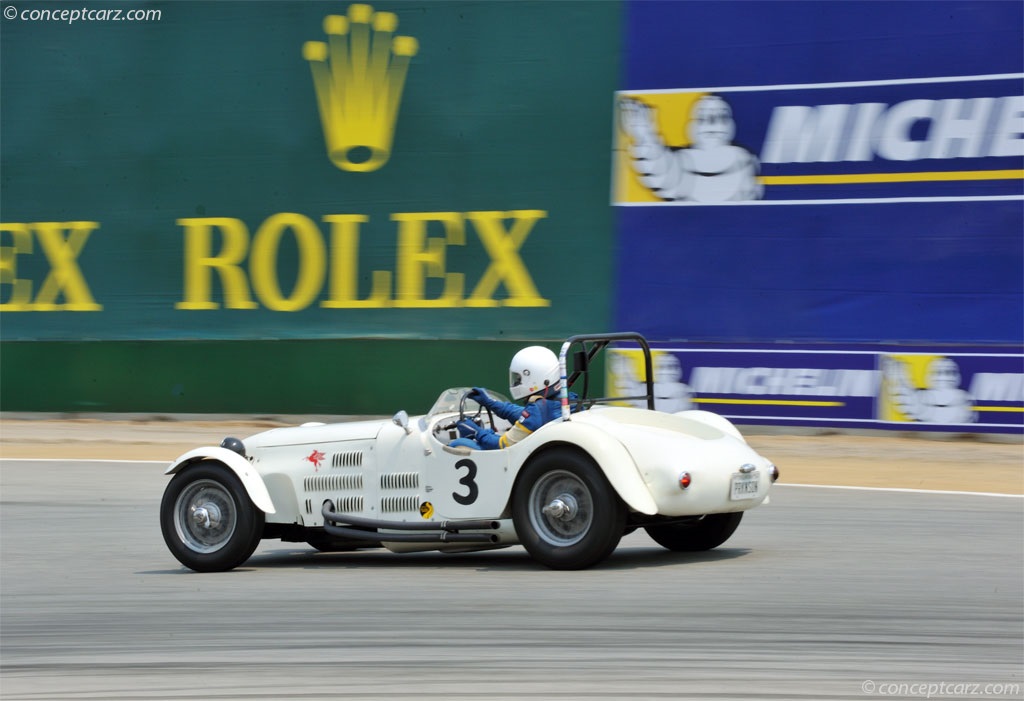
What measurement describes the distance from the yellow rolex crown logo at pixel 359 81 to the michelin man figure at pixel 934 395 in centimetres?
728

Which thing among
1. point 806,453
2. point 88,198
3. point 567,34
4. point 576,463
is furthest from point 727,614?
point 88,198

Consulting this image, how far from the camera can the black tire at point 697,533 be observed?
8.01 meters

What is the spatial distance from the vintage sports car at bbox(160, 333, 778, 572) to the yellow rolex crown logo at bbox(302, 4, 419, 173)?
10287 mm

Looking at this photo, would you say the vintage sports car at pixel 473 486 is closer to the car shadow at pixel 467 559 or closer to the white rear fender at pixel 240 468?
the white rear fender at pixel 240 468

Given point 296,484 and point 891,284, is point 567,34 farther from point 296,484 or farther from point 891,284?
point 296,484

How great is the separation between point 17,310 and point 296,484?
1314 cm

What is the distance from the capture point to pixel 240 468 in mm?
7949

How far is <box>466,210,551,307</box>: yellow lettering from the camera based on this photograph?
17047 millimetres

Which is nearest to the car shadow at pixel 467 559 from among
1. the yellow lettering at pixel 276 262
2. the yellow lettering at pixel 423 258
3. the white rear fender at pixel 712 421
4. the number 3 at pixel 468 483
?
the number 3 at pixel 468 483

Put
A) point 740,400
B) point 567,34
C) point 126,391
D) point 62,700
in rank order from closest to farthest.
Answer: point 62,700, point 740,400, point 567,34, point 126,391

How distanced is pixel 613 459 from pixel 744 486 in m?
0.84

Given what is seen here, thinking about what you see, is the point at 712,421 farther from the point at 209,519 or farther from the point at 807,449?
the point at 807,449

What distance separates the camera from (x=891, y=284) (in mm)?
14805

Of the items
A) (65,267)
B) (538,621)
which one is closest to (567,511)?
(538,621)
